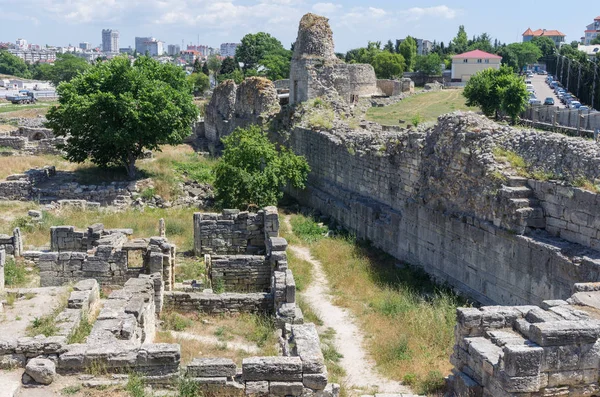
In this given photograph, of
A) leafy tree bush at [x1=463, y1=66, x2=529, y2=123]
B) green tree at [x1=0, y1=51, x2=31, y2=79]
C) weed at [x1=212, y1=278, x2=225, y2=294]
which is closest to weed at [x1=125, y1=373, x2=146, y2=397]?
weed at [x1=212, y1=278, x2=225, y2=294]

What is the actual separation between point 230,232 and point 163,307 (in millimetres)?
4101

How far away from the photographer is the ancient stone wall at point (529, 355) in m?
6.88

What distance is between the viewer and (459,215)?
14039mm

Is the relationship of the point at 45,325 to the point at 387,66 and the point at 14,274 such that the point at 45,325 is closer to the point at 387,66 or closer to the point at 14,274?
the point at 14,274

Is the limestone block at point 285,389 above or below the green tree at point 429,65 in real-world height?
below

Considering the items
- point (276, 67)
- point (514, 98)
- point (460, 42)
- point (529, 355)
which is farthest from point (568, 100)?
point (460, 42)

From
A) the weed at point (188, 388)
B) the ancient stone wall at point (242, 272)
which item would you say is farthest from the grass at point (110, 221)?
the weed at point (188, 388)

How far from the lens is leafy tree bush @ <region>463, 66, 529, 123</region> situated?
3538cm

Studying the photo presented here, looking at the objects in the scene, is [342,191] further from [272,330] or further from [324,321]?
[272,330]

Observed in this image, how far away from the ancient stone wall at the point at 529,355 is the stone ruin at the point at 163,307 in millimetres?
1798

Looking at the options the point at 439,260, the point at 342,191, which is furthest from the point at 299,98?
the point at 439,260

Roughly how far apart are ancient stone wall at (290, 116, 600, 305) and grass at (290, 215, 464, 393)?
0.71 metres

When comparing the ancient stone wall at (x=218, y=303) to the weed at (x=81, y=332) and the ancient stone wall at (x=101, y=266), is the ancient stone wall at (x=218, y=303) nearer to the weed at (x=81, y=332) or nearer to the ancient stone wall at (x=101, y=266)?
the ancient stone wall at (x=101, y=266)

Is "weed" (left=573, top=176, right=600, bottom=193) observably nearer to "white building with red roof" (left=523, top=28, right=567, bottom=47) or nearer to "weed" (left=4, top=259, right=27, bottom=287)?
"weed" (left=4, top=259, right=27, bottom=287)
